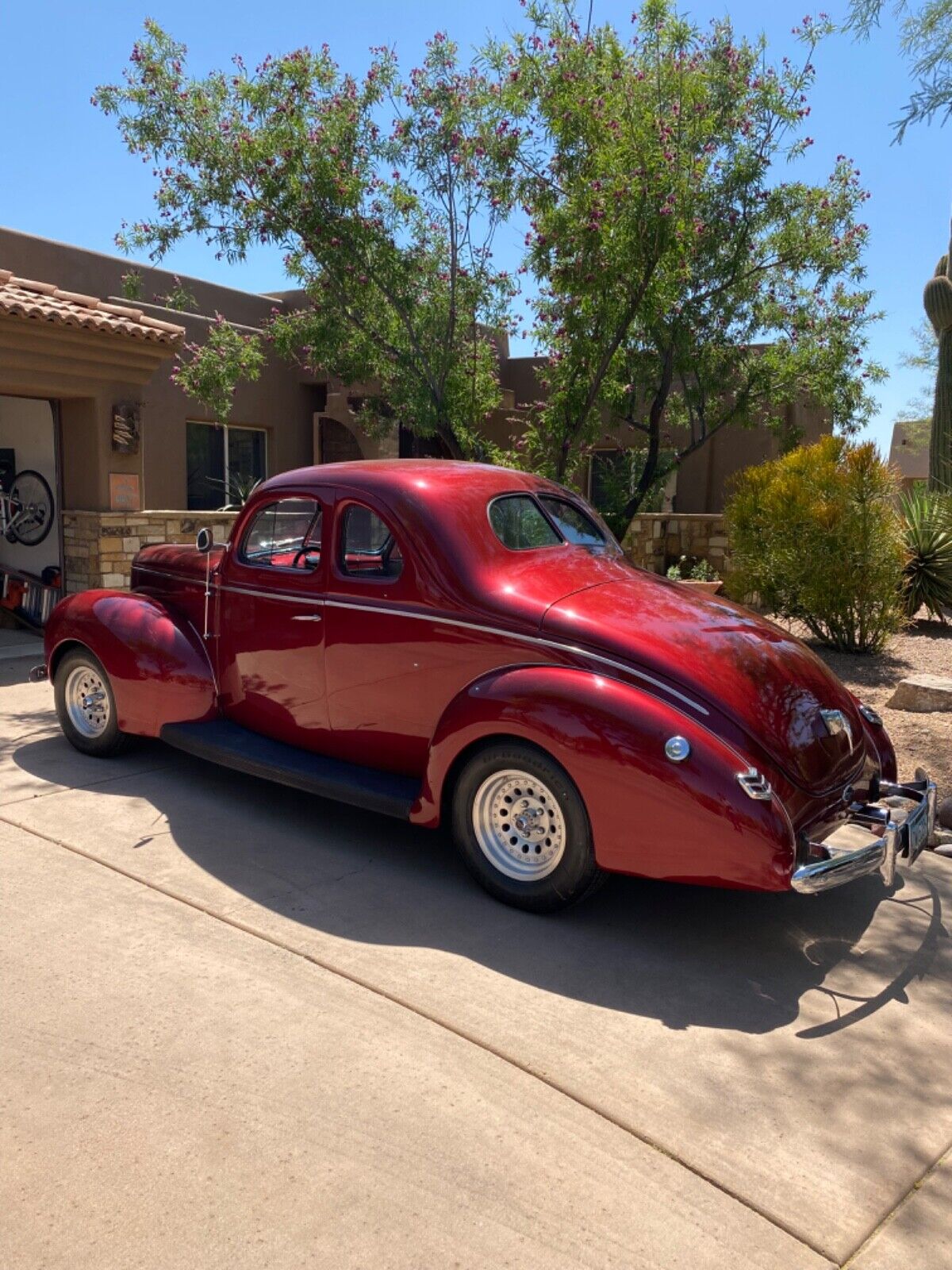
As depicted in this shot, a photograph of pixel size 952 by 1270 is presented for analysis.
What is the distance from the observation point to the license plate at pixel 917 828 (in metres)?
4.09

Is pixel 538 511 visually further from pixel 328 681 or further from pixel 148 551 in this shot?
pixel 148 551

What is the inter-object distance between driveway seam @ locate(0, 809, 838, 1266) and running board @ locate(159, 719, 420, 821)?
819 mm

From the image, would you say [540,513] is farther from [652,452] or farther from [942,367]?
[942,367]

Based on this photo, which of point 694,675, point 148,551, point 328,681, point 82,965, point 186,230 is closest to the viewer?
point 82,965

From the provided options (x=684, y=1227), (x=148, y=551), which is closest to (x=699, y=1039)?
(x=684, y=1227)

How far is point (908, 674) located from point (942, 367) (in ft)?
22.6

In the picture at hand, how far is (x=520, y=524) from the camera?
519cm

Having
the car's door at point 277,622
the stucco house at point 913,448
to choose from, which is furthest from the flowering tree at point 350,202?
the stucco house at point 913,448

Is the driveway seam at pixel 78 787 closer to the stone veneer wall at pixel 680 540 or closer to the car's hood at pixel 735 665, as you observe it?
the car's hood at pixel 735 665

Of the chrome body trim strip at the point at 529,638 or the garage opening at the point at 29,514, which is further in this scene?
the garage opening at the point at 29,514

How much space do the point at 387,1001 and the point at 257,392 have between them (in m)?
13.8

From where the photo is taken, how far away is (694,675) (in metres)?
4.08

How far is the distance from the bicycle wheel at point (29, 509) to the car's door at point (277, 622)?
5.71 meters

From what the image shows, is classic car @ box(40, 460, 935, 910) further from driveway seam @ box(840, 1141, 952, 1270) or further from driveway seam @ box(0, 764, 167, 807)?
driveway seam @ box(840, 1141, 952, 1270)
